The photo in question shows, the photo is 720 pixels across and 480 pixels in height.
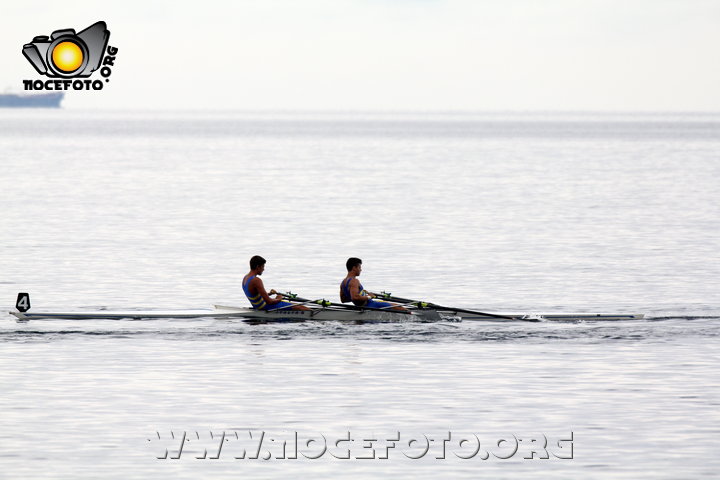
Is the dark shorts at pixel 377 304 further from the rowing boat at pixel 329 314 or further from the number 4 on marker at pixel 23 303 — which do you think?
the number 4 on marker at pixel 23 303

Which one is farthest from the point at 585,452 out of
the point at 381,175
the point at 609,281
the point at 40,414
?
the point at 381,175

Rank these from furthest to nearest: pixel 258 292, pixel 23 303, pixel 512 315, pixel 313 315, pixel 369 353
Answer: pixel 512 315, pixel 313 315, pixel 23 303, pixel 258 292, pixel 369 353

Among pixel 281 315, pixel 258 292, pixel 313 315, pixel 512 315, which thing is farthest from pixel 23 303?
pixel 512 315

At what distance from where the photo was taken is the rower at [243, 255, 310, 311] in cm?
2883

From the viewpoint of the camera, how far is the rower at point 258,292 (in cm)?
2883

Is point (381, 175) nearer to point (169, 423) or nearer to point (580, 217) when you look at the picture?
point (580, 217)

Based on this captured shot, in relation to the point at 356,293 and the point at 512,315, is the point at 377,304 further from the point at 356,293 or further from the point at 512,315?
the point at 512,315

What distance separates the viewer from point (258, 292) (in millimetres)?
29281

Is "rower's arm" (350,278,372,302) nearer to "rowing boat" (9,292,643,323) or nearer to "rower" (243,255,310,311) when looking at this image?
"rowing boat" (9,292,643,323)

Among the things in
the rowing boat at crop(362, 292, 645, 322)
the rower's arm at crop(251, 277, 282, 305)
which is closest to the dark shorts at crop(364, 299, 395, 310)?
the rowing boat at crop(362, 292, 645, 322)

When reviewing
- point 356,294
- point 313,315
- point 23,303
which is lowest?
point 313,315

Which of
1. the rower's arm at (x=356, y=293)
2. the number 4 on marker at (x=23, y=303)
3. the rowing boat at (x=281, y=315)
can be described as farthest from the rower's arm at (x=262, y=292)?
the number 4 on marker at (x=23, y=303)

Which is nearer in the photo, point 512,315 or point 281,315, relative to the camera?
point 281,315

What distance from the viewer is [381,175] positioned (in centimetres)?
11094
